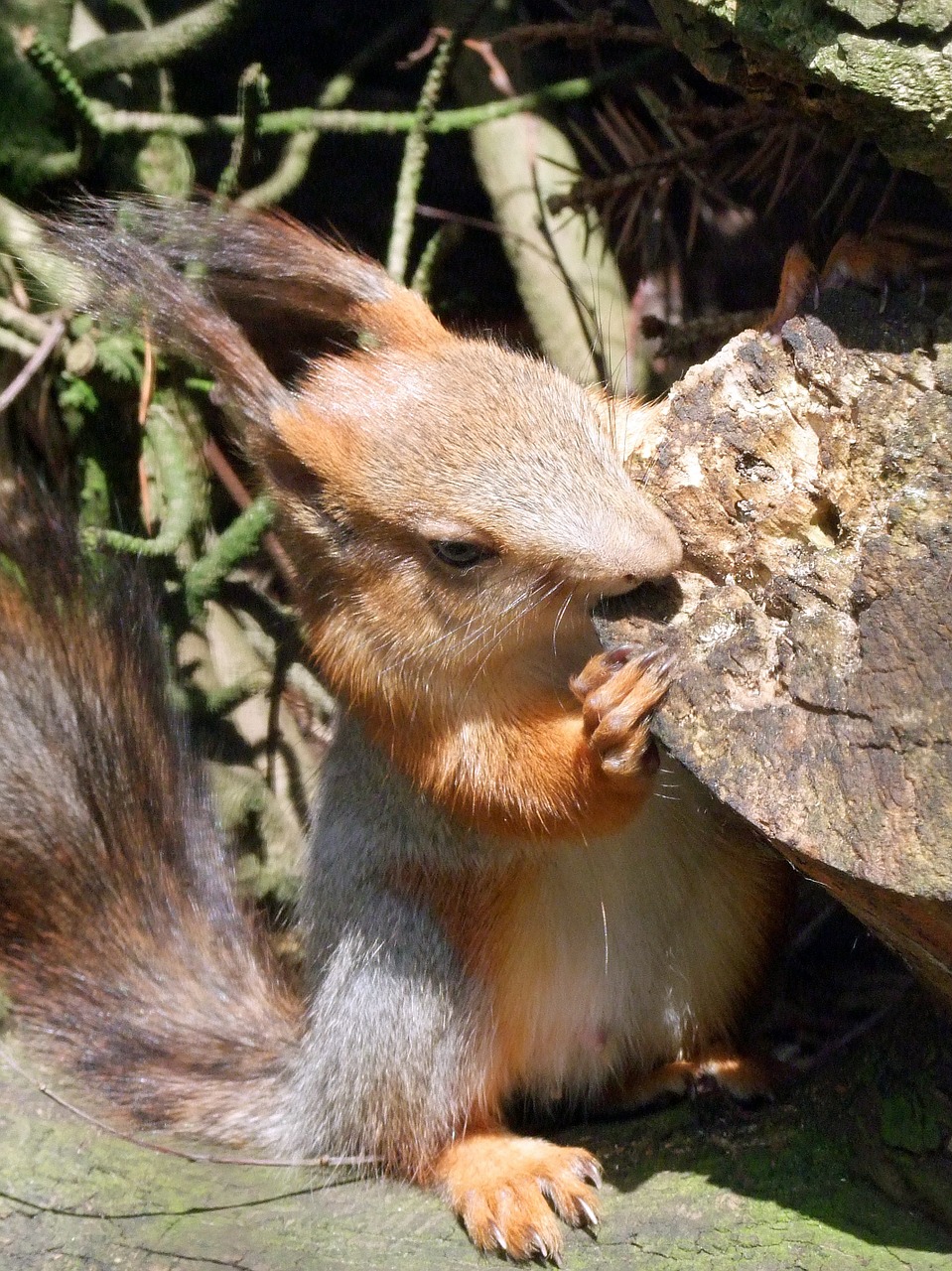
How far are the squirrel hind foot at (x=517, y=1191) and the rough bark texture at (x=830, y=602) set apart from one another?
0.76 meters

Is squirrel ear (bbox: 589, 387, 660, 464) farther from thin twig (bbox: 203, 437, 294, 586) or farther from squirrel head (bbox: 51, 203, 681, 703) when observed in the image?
thin twig (bbox: 203, 437, 294, 586)

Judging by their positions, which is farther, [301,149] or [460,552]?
[301,149]

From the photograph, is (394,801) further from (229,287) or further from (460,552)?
(229,287)

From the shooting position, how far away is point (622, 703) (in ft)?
6.30

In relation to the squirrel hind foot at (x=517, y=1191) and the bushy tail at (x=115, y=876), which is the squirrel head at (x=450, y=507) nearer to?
the bushy tail at (x=115, y=876)

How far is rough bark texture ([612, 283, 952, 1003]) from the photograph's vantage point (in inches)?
62.8

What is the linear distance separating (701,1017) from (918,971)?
69 cm

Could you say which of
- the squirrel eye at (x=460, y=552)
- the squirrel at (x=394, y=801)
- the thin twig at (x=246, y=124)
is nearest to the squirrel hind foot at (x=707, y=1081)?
the squirrel at (x=394, y=801)

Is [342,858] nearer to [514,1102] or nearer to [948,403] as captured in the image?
[514,1102]

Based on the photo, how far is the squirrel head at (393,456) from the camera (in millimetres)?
2086

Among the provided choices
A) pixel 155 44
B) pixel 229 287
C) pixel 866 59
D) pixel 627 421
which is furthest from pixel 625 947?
pixel 155 44

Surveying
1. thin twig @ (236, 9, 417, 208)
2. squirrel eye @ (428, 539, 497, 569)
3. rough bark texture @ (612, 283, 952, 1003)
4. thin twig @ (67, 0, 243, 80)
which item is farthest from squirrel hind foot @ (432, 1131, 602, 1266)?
thin twig @ (67, 0, 243, 80)

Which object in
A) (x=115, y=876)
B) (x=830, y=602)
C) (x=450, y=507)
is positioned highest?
(x=830, y=602)

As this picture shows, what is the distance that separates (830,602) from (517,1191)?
4.12ft
